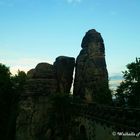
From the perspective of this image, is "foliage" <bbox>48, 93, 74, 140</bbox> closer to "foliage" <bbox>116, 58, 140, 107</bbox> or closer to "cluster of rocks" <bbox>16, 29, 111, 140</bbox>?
"cluster of rocks" <bbox>16, 29, 111, 140</bbox>

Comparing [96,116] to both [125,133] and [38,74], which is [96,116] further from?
[38,74]

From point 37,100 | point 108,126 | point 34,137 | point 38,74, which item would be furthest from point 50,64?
point 108,126

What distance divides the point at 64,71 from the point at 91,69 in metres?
3.86

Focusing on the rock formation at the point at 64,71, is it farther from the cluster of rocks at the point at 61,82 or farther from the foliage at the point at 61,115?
the foliage at the point at 61,115

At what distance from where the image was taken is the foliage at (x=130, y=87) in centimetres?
3381

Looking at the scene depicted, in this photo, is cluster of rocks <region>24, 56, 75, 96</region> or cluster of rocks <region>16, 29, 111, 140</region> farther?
cluster of rocks <region>24, 56, 75, 96</region>

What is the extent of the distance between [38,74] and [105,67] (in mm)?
7686

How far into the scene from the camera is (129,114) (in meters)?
19.7

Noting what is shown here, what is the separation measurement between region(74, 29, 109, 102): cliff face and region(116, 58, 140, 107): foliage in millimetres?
1677

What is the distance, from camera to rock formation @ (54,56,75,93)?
130 feet

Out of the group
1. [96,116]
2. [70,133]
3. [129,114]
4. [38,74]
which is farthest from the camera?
[38,74]
